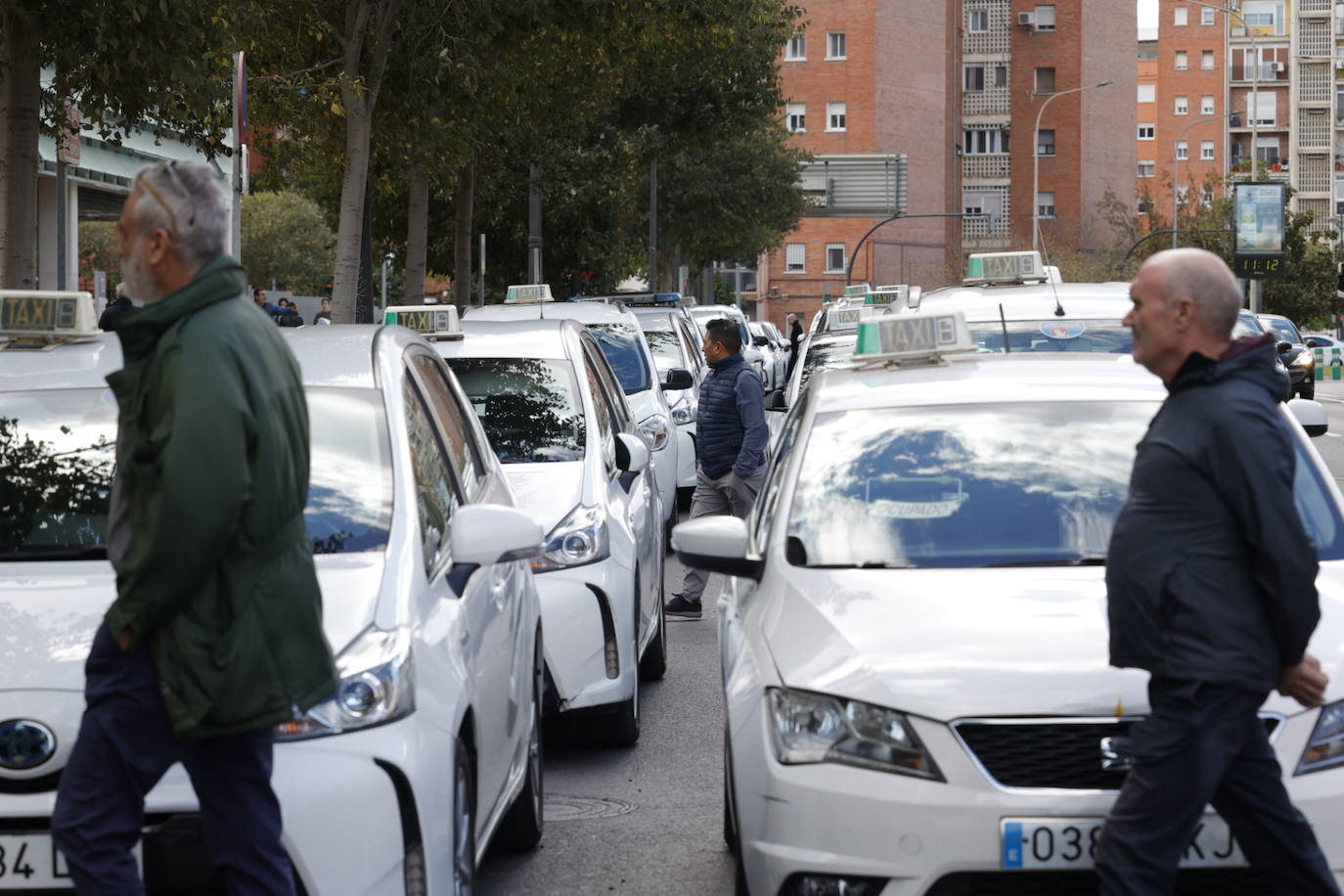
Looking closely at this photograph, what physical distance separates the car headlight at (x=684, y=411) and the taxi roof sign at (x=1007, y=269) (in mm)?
4851

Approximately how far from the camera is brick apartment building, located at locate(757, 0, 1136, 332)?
84.6 metres

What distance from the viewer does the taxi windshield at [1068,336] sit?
10.1 meters

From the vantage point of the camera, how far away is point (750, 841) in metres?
4.70

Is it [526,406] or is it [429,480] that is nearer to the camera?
[429,480]

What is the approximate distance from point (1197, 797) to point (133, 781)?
2060 mm

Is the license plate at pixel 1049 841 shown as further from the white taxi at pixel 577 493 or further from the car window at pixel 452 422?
the white taxi at pixel 577 493

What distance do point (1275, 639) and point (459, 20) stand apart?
18.8 metres

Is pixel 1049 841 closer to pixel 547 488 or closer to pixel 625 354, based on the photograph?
pixel 547 488

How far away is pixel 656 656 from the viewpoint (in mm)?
9570

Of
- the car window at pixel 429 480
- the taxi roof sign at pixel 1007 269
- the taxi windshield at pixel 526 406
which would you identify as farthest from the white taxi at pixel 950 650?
the taxi roof sign at pixel 1007 269

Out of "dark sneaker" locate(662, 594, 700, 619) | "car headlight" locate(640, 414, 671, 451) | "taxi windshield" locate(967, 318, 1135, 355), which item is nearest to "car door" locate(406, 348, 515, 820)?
"taxi windshield" locate(967, 318, 1135, 355)

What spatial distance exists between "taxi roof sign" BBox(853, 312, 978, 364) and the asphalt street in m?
1.65

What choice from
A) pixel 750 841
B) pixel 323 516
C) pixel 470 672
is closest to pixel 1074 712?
pixel 750 841

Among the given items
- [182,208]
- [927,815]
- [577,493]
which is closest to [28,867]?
[182,208]
